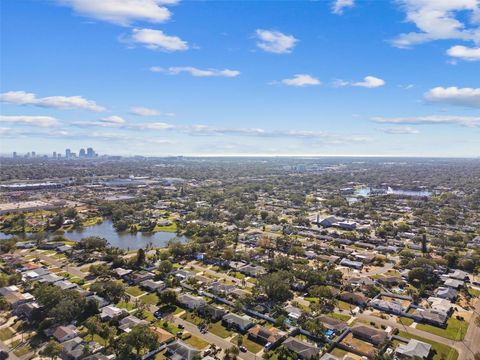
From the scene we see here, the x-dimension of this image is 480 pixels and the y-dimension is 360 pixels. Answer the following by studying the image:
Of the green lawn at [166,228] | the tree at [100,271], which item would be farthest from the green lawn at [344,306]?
the green lawn at [166,228]

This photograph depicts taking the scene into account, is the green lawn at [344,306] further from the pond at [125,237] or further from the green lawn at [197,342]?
the pond at [125,237]

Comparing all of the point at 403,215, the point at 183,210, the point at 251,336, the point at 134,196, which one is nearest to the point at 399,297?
the point at 251,336

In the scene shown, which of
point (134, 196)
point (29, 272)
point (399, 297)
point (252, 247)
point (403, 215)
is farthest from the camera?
point (134, 196)

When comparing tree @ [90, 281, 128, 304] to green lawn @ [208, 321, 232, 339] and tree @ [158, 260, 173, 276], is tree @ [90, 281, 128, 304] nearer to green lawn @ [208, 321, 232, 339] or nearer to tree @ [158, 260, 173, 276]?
tree @ [158, 260, 173, 276]

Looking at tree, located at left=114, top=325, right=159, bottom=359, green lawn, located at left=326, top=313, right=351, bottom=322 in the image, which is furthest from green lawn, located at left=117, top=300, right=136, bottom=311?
green lawn, located at left=326, top=313, right=351, bottom=322

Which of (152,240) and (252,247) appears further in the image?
(152,240)

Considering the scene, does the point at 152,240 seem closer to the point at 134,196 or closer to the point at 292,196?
the point at 134,196

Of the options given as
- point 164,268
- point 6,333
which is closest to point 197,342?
point 164,268
